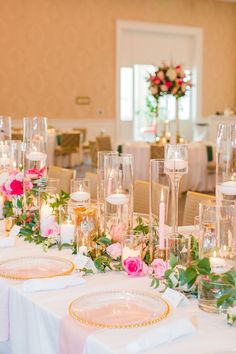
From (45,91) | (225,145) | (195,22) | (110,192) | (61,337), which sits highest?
(195,22)

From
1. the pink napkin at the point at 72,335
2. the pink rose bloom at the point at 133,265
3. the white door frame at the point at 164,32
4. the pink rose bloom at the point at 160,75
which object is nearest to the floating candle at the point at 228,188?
the pink rose bloom at the point at 133,265

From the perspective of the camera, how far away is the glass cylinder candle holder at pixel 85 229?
249 cm

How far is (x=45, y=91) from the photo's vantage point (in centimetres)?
1314

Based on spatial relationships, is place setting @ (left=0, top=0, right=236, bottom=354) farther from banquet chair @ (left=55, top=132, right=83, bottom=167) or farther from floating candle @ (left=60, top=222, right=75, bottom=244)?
banquet chair @ (left=55, top=132, right=83, bottom=167)

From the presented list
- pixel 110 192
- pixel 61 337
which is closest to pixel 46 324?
pixel 61 337

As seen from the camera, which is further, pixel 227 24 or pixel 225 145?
pixel 227 24

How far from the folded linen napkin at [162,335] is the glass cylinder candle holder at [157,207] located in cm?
55

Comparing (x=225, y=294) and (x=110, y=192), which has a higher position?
(x=110, y=192)

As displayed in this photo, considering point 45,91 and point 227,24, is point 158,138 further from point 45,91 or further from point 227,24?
point 227,24

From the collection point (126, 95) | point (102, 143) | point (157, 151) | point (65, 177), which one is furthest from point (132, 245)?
point (126, 95)

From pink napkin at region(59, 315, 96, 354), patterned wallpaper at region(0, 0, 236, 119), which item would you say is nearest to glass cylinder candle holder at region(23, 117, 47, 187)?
pink napkin at region(59, 315, 96, 354)

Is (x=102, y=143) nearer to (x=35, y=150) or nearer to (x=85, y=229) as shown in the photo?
(x=35, y=150)

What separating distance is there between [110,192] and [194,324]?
1037mm

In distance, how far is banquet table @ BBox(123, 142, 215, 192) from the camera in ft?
29.5
